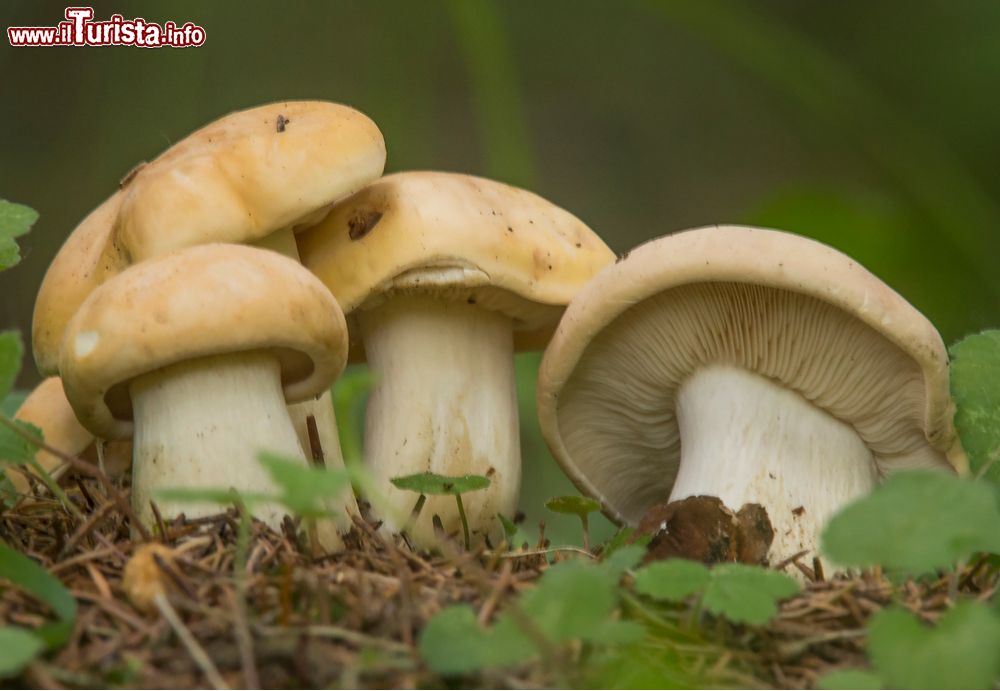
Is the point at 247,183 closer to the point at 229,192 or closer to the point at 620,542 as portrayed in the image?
the point at 229,192

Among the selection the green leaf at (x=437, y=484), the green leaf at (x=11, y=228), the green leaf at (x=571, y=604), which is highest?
the green leaf at (x=11, y=228)

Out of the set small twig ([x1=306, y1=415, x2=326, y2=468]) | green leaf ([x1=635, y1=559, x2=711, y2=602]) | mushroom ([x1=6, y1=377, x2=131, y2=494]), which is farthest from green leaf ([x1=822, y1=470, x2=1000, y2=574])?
mushroom ([x1=6, y1=377, x2=131, y2=494])

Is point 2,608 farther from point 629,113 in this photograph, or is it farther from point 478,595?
point 629,113

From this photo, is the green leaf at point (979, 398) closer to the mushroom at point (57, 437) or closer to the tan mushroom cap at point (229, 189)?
the tan mushroom cap at point (229, 189)

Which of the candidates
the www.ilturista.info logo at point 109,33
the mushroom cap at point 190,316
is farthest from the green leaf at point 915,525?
the www.ilturista.info logo at point 109,33

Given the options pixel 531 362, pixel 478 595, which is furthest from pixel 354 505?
pixel 531 362

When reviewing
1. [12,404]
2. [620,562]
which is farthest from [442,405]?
[12,404]

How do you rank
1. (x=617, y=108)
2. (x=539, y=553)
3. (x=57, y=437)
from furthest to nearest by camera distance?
(x=617, y=108)
(x=57, y=437)
(x=539, y=553)

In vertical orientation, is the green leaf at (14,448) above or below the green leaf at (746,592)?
above
